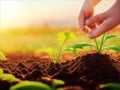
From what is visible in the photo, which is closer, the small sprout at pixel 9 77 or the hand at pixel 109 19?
the small sprout at pixel 9 77

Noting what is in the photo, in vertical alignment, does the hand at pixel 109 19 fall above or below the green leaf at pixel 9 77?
above

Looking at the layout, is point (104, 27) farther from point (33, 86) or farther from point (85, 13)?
point (33, 86)

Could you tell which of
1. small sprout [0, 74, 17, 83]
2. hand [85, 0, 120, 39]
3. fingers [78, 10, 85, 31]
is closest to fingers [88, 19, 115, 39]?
hand [85, 0, 120, 39]

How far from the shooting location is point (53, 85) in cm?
146

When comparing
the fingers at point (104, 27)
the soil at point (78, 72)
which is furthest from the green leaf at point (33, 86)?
the fingers at point (104, 27)

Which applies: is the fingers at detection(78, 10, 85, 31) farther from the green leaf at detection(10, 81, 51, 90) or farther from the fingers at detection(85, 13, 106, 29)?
the green leaf at detection(10, 81, 51, 90)

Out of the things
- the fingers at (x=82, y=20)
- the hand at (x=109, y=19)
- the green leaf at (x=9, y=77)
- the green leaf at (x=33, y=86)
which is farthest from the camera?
the fingers at (x=82, y=20)

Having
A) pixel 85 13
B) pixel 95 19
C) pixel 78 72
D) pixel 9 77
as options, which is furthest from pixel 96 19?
pixel 9 77

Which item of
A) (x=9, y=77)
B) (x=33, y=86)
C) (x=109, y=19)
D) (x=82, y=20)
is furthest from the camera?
(x=82, y=20)

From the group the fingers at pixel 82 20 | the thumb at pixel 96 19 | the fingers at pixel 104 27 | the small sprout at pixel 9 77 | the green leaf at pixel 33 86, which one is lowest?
the green leaf at pixel 33 86

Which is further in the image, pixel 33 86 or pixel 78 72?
pixel 78 72

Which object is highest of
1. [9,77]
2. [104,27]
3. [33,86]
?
[104,27]

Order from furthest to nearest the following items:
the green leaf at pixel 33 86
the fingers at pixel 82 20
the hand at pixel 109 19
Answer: the fingers at pixel 82 20 < the hand at pixel 109 19 < the green leaf at pixel 33 86

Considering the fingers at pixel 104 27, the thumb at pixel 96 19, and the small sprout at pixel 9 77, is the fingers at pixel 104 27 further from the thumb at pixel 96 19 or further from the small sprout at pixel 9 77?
the small sprout at pixel 9 77
